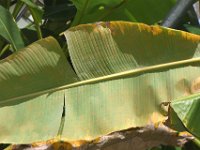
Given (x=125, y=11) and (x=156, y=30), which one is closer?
(x=156, y=30)

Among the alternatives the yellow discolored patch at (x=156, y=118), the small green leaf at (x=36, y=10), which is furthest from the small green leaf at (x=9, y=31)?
the yellow discolored patch at (x=156, y=118)

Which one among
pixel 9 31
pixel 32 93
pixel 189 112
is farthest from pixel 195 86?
pixel 9 31

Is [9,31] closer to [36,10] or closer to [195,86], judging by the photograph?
[36,10]

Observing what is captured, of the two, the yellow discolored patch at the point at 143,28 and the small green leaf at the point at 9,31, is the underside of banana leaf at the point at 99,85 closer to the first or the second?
the yellow discolored patch at the point at 143,28

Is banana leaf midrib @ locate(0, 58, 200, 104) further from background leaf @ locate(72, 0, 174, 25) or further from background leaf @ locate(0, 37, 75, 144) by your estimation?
background leaf @ locate(72, 0, 174, 25)

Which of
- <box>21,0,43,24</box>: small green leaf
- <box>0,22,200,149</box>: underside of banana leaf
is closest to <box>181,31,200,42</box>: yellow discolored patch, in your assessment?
<box>0,22,200,149</box>: underside of banana leaf

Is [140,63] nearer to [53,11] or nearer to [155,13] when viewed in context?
[155,13]
